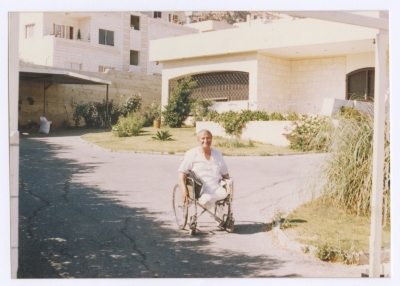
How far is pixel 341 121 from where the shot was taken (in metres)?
5.66

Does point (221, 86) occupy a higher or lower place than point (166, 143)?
higher

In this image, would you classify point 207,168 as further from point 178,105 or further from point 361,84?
point 361,84

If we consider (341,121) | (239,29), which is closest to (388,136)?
(341,121)

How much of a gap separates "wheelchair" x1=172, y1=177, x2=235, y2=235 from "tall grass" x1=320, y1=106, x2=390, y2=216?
970 mm

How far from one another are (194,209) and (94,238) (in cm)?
92

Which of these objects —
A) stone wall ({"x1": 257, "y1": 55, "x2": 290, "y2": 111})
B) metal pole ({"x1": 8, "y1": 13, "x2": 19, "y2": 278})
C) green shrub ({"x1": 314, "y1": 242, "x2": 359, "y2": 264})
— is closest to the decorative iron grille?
stone wall ({"x1": 257, "y1": 55, "x2": 290, "y2": 111})

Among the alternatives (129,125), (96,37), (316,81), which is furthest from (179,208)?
(316,81)

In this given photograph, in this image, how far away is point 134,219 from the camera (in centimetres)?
521

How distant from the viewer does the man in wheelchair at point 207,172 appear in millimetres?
5309

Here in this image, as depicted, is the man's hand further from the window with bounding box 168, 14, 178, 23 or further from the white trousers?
the window with bounding box 168, 14, 178, 23

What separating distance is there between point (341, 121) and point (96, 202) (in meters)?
2.46

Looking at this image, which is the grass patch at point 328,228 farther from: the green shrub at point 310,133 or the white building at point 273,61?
the white building at point 273,61
